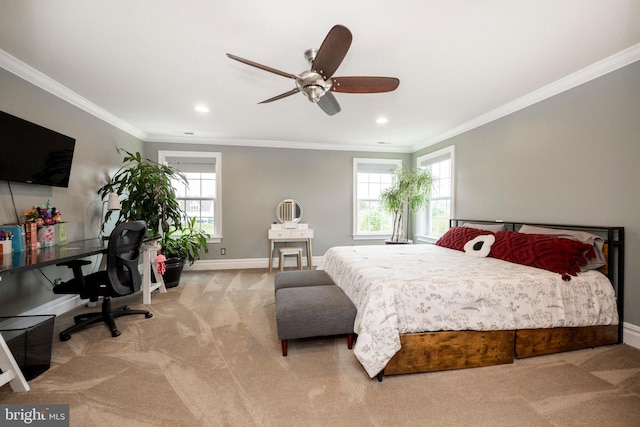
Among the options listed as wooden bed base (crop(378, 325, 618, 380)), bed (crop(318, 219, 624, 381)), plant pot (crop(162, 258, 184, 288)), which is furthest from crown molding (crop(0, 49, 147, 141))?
wooden bed base (crop(378, 325, 618, 380))

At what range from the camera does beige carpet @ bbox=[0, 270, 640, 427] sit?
4.87ft

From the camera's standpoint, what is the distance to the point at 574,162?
2.57 meters

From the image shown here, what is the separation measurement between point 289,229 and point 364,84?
→ 3193 millimetres

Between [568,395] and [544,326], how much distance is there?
1.53 feet

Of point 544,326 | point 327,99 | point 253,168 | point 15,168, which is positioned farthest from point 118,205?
point 544,326

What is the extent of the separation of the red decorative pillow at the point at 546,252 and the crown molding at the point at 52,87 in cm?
464

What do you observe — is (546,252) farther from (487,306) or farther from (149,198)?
(149,198)

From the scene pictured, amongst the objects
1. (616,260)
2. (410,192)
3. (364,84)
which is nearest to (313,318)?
(364,84)

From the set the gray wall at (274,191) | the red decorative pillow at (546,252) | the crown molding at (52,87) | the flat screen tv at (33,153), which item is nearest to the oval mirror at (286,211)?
the gray wall at (274,191)

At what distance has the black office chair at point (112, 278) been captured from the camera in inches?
90.9

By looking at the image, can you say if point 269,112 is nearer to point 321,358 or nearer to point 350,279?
point 350,279

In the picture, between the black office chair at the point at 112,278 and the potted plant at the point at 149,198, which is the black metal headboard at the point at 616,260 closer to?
the black office chair at the point at 112,278

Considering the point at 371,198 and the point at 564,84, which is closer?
the point at 564,84

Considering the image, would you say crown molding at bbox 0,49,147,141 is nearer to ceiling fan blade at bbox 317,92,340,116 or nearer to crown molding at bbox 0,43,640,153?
crown molding at bbox 0,43,640,153
